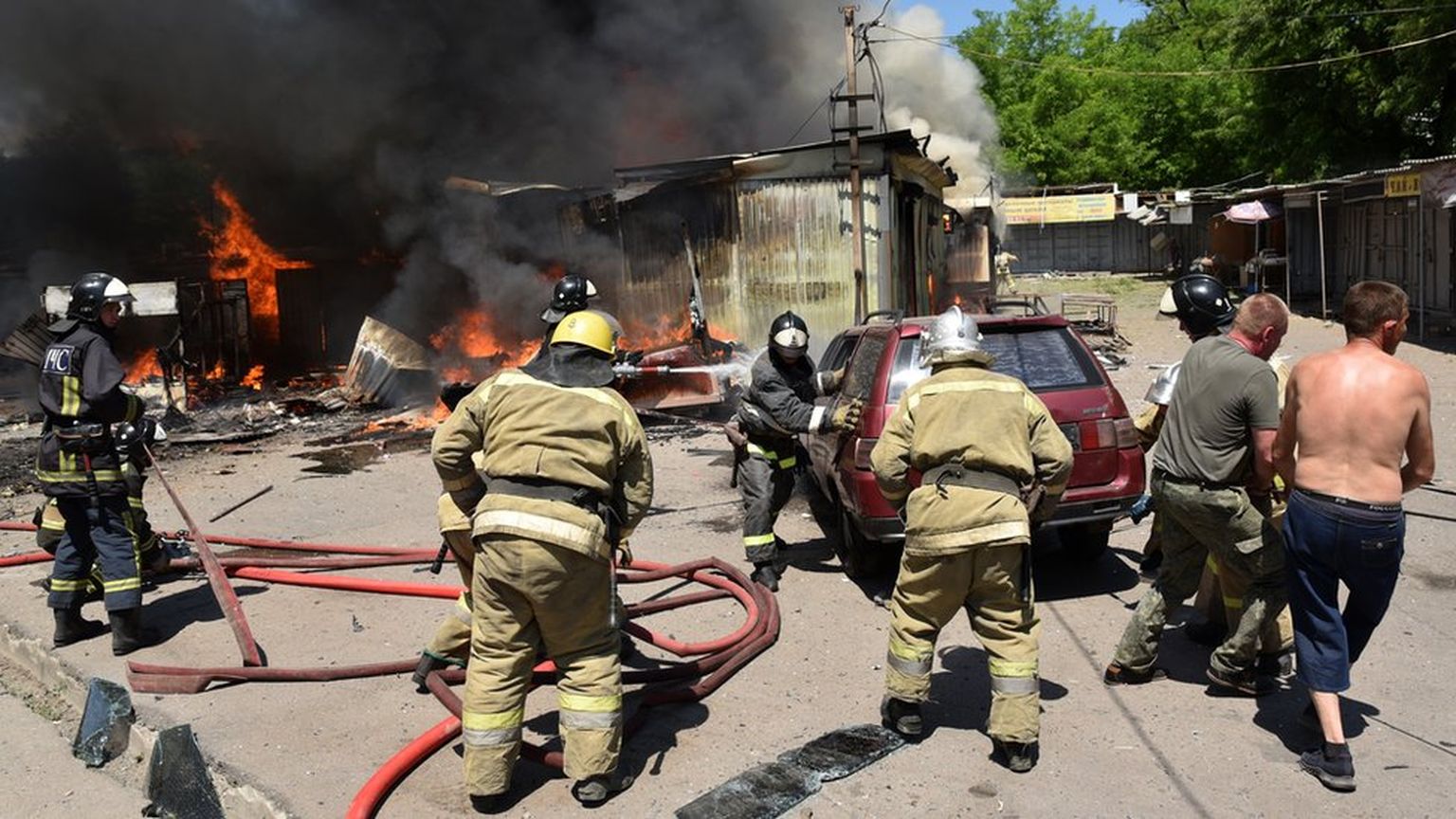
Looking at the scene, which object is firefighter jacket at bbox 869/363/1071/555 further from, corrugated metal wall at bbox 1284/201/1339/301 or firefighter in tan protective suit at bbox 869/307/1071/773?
corrugated metal wall at bbox 1284/201/1339/301

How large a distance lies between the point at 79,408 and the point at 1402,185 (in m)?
18.4

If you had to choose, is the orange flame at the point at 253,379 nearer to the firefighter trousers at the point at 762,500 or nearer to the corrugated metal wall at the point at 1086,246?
the firefighter trousers at the point at 762,500

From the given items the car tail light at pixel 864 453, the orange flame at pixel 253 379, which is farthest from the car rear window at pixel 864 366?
the orange flame at pixel 253 379

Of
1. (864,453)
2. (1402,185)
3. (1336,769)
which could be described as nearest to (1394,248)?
(1402,185)

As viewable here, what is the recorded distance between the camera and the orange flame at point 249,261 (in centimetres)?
1870

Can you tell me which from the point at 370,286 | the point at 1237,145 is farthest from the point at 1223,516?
the point at 1237,145

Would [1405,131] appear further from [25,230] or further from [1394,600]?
[25,230]

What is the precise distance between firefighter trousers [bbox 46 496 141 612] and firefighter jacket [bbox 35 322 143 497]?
103 millimetres

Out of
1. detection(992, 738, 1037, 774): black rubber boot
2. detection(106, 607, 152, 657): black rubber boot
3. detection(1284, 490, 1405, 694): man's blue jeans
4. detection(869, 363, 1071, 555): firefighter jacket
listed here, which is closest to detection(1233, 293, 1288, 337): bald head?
detection(1284, 490, 1405, 694): man's blue jeans

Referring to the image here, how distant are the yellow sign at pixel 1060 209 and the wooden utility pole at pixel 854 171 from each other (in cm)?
1992

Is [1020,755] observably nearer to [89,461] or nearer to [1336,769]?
[1336,769]

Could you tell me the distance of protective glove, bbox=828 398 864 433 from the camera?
18.2 ft

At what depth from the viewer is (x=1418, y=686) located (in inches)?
164

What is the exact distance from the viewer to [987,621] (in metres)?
3.67
